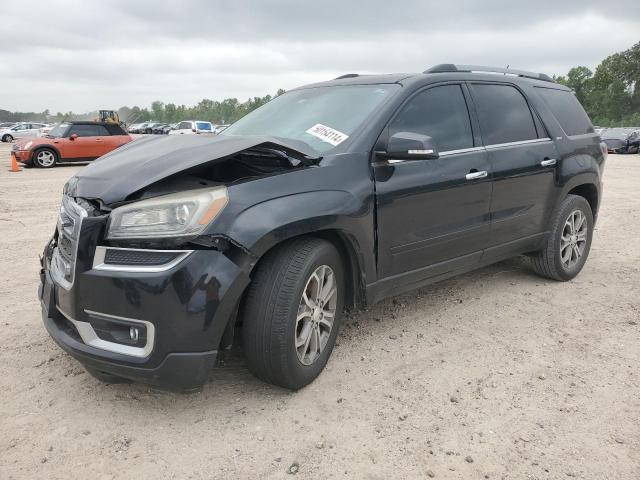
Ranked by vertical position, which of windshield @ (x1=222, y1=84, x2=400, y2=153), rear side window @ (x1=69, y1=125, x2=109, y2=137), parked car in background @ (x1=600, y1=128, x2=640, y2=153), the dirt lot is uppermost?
windshield @ (x1=222, y1=84, x2=400, y2=153)

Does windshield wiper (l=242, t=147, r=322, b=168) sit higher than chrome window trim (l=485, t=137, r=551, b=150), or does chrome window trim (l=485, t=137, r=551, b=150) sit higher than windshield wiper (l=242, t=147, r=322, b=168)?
windshield wiper (l=242, t=147, r=322, b=168)

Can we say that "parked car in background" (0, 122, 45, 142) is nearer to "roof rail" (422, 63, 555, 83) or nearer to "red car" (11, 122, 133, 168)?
"red car" (11, 122, 133, 168)

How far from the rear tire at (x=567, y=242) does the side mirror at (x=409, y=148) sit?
2103mm

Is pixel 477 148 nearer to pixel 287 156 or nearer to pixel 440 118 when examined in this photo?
pixel 440 118

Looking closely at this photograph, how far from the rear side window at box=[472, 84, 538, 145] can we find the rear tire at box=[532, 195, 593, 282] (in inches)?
31.0

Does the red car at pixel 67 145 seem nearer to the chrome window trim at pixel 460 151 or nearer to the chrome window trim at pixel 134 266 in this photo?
the chrome window trim at pixel 460 151

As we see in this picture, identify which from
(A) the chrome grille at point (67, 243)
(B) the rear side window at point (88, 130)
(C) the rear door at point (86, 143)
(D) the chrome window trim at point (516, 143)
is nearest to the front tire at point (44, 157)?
(C) the rear door at point (86, 143)

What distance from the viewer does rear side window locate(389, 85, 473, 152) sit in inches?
137

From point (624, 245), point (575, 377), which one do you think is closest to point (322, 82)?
point (575, 377)

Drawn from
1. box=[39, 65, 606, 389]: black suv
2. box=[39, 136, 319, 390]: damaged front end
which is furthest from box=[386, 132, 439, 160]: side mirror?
box=[39, 136, 319, 390]: damaged front end

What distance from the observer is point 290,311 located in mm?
2660

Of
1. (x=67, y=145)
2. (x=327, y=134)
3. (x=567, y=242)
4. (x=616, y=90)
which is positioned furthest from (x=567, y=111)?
(x=616, y=90)

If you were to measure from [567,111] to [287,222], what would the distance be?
3.51m

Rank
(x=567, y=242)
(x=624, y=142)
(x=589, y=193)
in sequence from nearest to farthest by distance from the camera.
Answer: (x=567, y=242) < (x=589, y=193) < (x=624, y=142)
